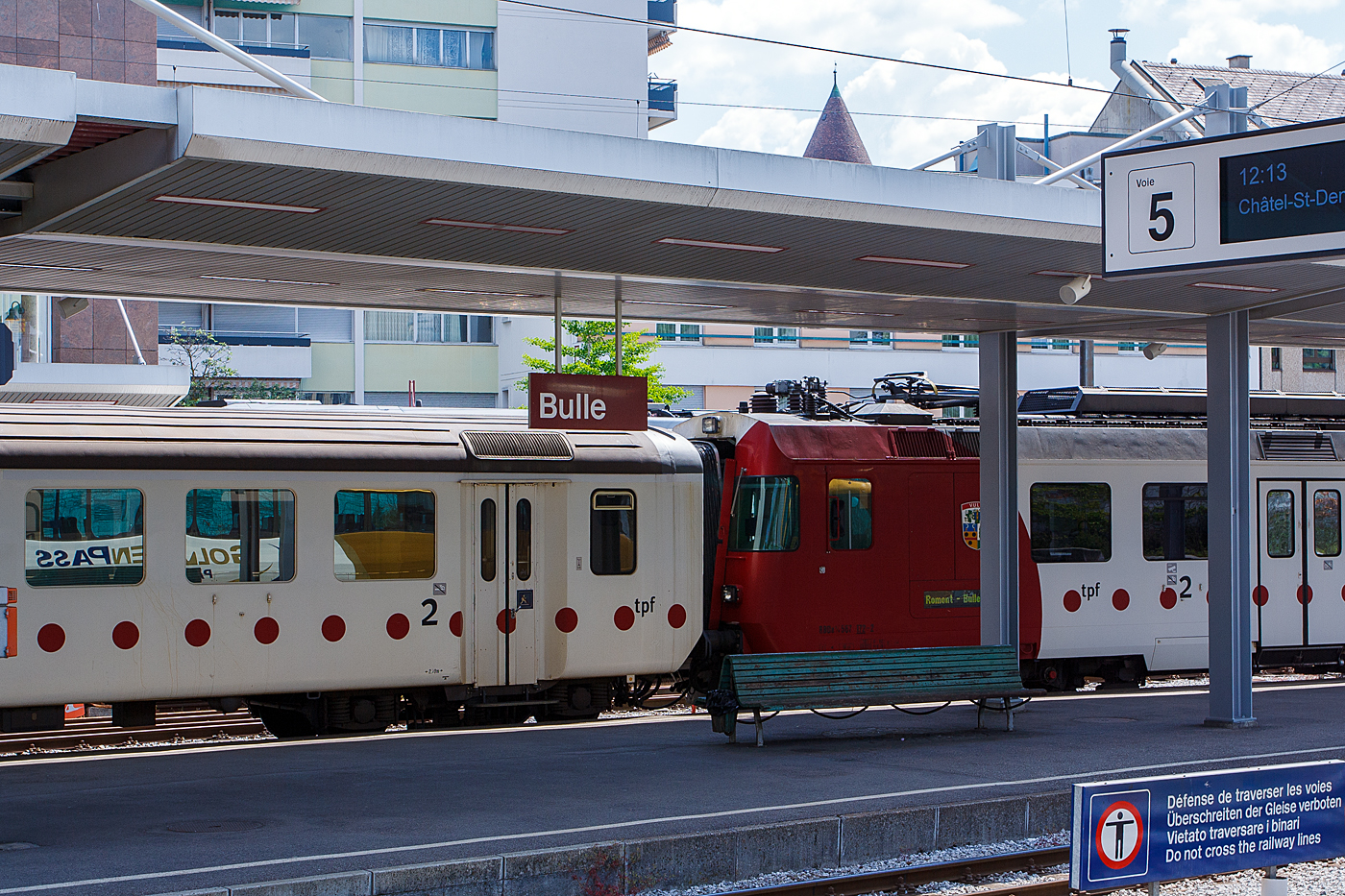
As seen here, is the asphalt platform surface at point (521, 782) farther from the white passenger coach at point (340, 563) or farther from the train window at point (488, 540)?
the train window at point (488, 540)

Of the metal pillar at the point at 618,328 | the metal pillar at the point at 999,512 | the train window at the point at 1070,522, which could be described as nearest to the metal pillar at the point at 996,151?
the metal pillar at the point at 999,512

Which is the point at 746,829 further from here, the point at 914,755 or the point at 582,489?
the point at 582,489

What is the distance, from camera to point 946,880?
8.30 m

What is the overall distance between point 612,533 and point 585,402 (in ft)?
8.15

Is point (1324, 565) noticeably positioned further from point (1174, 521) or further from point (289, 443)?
point (289, 443)

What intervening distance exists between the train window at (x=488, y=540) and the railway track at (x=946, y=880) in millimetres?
6036

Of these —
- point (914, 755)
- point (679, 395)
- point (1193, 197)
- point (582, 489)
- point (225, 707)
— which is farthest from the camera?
point (679, 395)

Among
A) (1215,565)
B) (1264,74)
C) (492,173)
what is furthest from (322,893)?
(1264,74)

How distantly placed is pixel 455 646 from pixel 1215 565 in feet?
22.9

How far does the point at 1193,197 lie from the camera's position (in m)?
6.89

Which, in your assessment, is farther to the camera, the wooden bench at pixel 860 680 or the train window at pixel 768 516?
the train window at pixel 768 516

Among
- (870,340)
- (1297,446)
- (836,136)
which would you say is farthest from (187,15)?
(1297,446)

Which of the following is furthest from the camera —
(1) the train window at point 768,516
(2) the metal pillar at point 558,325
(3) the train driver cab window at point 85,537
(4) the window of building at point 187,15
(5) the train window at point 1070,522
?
(4) the window of building at point 187,15

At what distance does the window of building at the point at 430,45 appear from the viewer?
42.4 metres
